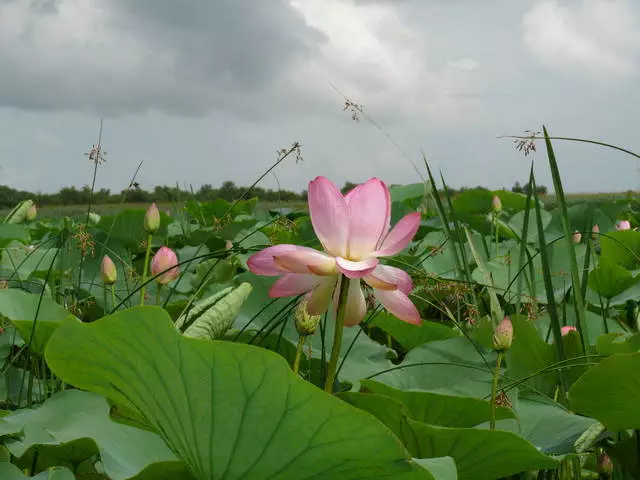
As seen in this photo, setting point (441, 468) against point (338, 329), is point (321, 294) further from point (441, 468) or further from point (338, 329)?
point (441, 468)

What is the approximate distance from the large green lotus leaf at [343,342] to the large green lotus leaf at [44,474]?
1.22 feet

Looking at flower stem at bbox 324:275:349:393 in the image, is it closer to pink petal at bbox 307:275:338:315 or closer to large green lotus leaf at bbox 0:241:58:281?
pink petal at bbox 307:275:338:315

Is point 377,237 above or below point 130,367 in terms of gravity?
above

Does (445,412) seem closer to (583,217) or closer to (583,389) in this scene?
(583,389)

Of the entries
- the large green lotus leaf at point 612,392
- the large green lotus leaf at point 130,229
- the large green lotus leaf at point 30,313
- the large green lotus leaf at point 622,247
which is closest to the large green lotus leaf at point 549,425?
the large green lotus leaf at point 612,392

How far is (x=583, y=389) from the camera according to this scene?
774mm

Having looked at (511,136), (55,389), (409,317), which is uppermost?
(511,136)

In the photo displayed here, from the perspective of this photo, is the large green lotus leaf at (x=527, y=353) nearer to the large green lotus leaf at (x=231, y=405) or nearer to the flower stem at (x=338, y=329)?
the flower stem at (x=338, y=329)

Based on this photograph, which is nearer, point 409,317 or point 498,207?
point 409,317

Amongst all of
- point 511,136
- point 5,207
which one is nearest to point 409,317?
point 511,136

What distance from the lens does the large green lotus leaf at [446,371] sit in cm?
97

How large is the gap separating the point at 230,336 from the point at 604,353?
0.53 meters

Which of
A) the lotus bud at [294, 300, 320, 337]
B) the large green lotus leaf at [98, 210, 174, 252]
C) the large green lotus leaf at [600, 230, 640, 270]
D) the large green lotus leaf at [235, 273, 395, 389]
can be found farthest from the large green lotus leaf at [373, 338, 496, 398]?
the large green lotus leaf at [98, 210, 174, 252]

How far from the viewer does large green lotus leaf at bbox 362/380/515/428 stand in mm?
756
